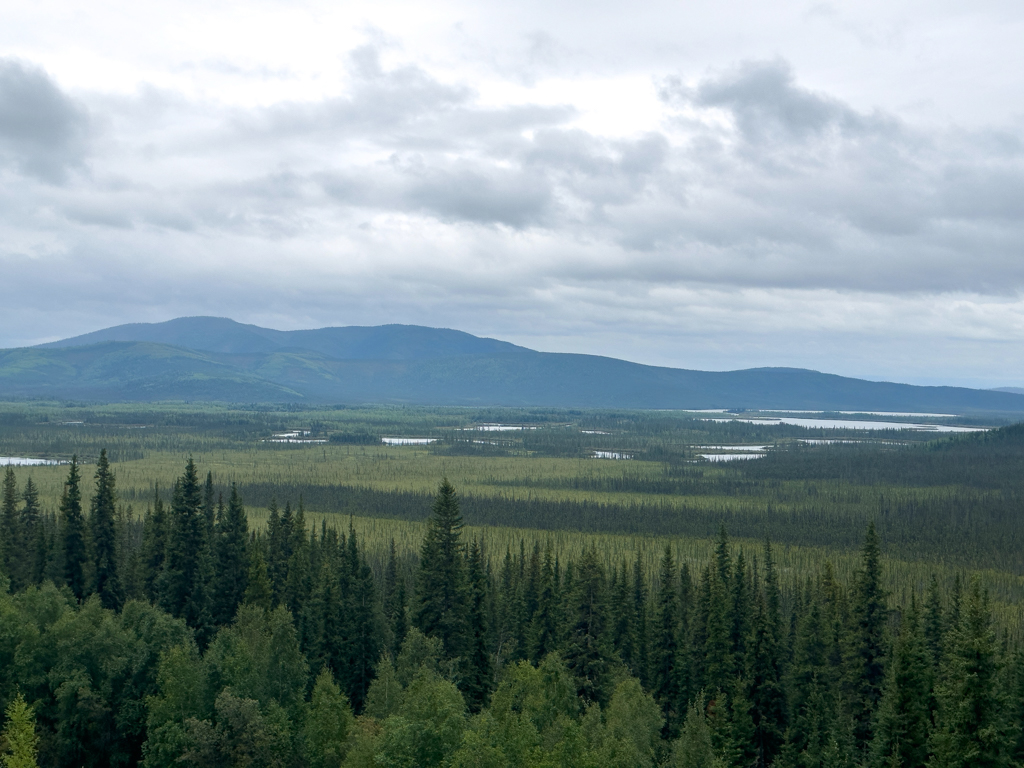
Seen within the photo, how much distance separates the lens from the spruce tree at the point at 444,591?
7875cm

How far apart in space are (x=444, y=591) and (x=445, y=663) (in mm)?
9348

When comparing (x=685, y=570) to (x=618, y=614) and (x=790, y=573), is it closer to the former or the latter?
(x=618, y=614)

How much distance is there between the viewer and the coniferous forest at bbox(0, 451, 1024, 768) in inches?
1959

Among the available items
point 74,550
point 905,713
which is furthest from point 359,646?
point 905,713

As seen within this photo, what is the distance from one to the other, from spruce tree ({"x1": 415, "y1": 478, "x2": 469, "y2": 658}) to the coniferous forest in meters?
0.22

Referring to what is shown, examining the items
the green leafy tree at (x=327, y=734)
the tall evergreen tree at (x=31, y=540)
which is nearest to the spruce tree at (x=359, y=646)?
the green leafy tree at (x=327, y=734)

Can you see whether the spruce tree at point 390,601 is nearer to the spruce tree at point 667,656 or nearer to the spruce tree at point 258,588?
the spruce tree at point 258,588

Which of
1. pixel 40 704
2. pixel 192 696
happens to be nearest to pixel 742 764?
pixel 192 696

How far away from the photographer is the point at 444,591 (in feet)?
262

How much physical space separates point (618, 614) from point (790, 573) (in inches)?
2430

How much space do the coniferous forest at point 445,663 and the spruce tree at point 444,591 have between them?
0.22 metres

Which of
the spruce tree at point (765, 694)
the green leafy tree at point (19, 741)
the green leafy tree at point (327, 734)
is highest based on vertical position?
the green leafy tree at point (19, 741)

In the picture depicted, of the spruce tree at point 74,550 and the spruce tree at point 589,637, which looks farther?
the spruce tree at point 74,550

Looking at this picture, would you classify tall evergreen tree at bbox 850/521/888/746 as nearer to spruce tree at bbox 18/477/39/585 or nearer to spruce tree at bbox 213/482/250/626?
spruce tree at bbox 213/482/250/626
